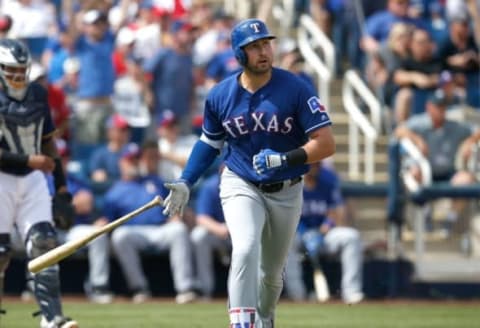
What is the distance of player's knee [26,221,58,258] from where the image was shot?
33.1ft

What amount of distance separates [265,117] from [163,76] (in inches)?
336

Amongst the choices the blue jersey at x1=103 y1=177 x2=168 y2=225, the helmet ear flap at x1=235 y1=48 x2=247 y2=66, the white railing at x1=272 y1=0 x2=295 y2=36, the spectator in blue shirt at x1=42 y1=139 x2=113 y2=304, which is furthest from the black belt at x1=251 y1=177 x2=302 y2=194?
the white railing at x1=272 y1=0 x2=295 y2=36

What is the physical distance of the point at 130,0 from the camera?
66.9 ft

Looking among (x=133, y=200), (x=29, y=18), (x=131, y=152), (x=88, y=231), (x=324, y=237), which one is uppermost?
(x=29, y=18)

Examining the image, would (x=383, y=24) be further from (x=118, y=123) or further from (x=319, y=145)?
(x=319, y=145)

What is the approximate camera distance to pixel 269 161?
29.3 feet

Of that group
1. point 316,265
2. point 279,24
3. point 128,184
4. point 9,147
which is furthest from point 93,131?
point 9,147

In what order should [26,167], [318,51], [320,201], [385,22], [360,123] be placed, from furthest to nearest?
[318,51], [385,22], [360,123], [320,201], [26,167]

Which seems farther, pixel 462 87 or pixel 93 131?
pixel 462 87

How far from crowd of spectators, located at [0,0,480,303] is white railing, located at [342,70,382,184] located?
0.22 meters

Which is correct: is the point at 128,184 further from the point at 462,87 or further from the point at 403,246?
the point at 462,87

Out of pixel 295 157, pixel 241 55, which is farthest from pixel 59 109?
pixel 295 157

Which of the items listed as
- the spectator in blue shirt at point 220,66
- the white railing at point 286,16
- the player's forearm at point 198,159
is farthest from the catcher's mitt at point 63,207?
the white railing at point 286,16

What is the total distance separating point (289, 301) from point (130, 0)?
22.4ft
